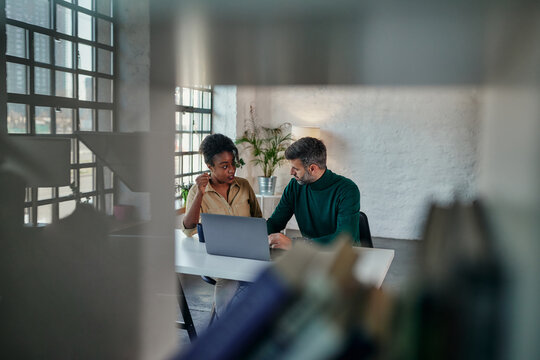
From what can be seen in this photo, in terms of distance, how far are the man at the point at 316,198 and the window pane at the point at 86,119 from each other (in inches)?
72.4

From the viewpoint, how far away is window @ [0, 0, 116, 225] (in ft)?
2.09

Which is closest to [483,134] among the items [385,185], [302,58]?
[302,58]

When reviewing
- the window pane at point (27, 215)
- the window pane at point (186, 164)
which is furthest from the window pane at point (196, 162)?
the window pane at point (27, 215)

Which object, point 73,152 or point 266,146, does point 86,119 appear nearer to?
point 73,152

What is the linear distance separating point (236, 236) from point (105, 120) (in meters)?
1.65

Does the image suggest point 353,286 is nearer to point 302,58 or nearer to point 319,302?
point 319,302

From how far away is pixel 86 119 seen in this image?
66 centimetres

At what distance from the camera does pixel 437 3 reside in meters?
0.46

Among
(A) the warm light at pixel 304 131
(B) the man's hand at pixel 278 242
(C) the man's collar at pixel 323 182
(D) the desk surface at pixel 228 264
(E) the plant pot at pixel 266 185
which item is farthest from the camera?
(A) the warm light at pixel 304 131

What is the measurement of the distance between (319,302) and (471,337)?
3.8 inches

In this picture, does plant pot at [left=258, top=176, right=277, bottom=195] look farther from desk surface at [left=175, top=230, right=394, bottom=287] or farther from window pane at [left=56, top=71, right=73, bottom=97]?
window pane at [left=56, top=71, right=73, bottom=97]

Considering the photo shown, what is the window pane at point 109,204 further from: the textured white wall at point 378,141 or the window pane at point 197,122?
the textured white wall at point 378,141

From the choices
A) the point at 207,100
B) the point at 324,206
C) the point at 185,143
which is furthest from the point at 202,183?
the point at 207,100

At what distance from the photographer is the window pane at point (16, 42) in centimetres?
64
